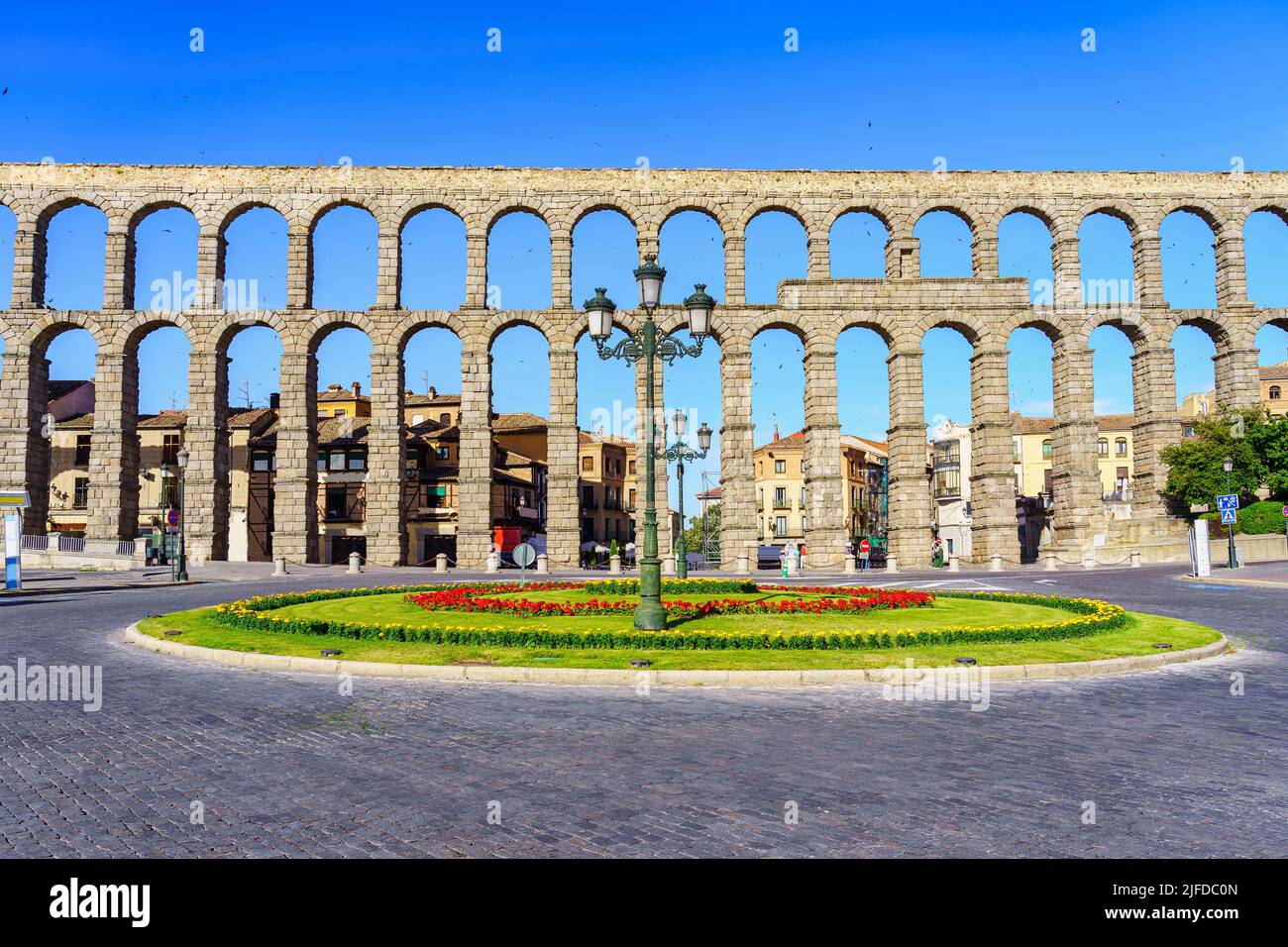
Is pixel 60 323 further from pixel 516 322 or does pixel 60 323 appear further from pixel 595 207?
pixel 595 207

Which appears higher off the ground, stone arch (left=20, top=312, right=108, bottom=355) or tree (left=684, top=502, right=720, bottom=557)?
stone arch (left=20, top=312, right=108, bottom=355)

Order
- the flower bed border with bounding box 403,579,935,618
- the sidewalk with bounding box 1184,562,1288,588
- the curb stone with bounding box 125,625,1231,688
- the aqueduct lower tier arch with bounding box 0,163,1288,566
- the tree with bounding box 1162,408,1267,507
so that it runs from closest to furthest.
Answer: the curb stone with bounding box 125,625,1231,688 < the flower bed border with bounding box 403,579,935,618 < the sidewalk with bounding box 1184,562,1288,588 < the tree with bounding box 1162,408,1267,507 < the aqueduct lower tier arch with bounding box 0,163,1288,566

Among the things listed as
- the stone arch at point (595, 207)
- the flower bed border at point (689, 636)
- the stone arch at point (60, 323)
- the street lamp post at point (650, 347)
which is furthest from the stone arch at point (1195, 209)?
the stone arch at point (60, 323)

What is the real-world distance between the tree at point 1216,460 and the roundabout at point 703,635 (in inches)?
1213

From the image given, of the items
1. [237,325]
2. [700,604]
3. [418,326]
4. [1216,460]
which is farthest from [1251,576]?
[237,325]

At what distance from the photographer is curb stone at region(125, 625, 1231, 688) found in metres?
11.0

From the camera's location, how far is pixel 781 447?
9812 centimetres

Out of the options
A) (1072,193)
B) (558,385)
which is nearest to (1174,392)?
(1072,193)

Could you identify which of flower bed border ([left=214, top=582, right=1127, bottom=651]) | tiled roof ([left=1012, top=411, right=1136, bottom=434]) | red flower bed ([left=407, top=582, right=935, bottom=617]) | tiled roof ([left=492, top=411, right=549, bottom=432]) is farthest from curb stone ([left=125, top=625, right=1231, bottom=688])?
tiled roof ([left=1012, top=411, right=1136, bottom=434])

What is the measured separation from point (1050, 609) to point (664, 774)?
582 inches

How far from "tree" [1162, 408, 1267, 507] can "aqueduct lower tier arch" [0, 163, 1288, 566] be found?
5.31ft

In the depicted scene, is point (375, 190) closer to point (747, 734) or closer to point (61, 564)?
point (61, 564)

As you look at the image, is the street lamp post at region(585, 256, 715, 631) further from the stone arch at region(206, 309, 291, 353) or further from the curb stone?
the stone arch at region(206, 309, 291, 353)

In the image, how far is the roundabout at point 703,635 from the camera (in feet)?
39.1
